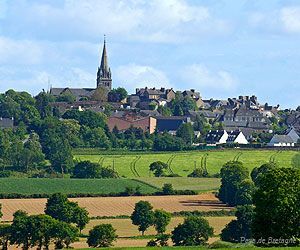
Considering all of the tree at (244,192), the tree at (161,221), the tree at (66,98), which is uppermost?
the tree at (66,98)

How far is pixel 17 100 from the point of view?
175 metres

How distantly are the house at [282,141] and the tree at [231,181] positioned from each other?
44432mm

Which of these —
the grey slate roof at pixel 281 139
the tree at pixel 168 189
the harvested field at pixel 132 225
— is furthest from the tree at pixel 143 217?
the grey slate roof at pixel 281 139

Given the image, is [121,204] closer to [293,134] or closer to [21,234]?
[21,234]

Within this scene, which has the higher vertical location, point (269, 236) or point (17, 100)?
point (17, 100)

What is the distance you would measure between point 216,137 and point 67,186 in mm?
58673

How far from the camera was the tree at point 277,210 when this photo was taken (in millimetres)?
50844

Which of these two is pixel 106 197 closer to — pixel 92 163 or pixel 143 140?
pixel 92 163

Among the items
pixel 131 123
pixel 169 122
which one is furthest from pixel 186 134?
pixel 169 122

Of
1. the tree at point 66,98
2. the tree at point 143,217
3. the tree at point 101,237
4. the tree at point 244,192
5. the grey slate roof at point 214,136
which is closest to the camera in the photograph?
the tree at point 101,237

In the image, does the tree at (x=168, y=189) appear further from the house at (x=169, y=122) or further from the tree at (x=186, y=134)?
the house at (x=169, y=122)

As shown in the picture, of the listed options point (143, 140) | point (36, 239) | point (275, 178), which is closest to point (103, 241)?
point (36, 239)

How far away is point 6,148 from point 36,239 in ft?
197

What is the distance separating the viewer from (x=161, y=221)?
76.8 m
